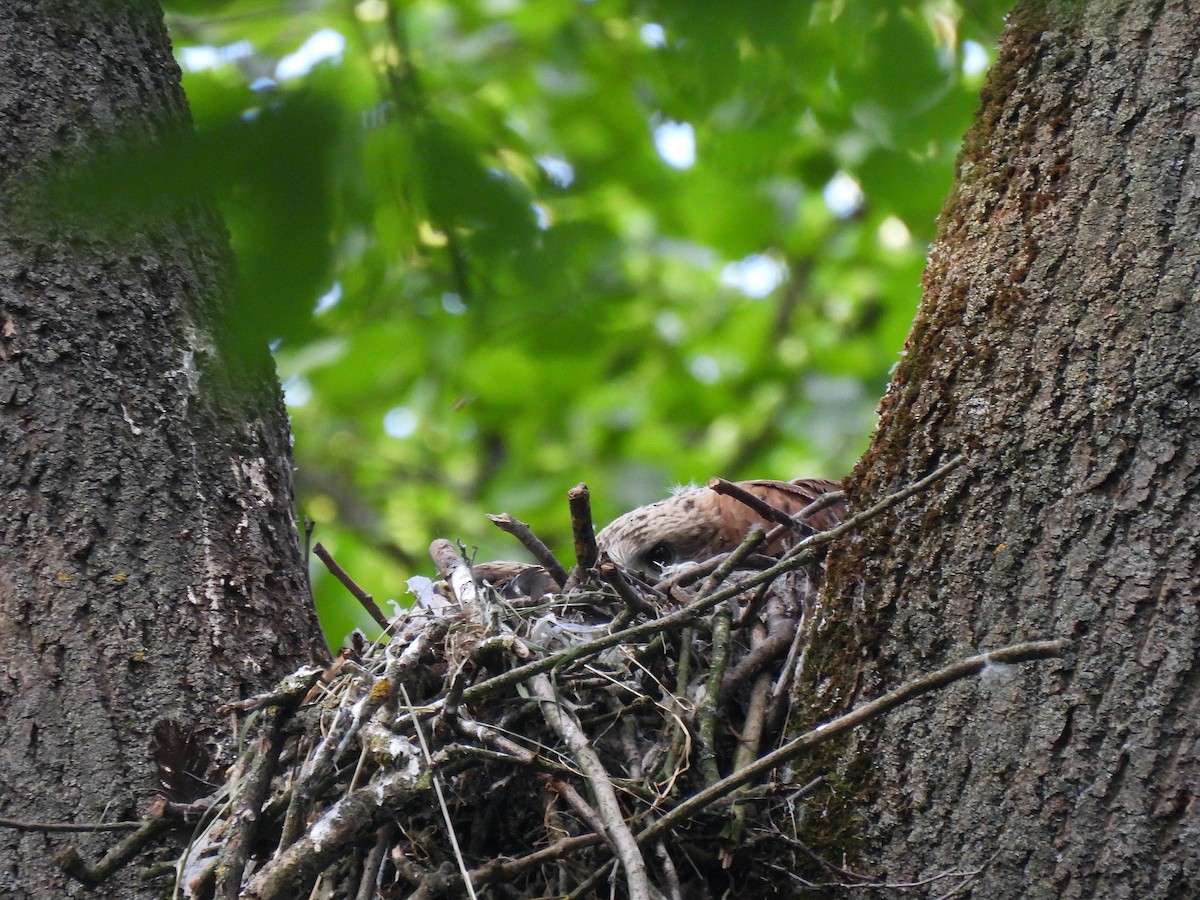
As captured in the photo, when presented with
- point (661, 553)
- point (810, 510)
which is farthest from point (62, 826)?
point (661, 553)

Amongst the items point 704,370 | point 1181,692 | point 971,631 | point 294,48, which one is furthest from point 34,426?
point 704,370

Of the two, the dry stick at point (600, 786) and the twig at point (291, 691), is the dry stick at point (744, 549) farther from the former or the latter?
the twig at point (291, 691)

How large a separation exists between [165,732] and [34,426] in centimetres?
71

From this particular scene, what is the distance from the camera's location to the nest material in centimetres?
174

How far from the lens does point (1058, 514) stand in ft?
5.51

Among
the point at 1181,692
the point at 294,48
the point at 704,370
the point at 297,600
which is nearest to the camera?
the point at 1181,692

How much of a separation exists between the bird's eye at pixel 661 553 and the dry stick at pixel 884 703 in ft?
7.65

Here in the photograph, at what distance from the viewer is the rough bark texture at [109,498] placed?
7.10 feet

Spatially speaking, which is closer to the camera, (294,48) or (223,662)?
(294,48)

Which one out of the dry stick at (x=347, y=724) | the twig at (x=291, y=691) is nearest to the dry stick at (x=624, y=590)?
the dry stick at (x=347, y=724)

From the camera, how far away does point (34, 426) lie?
232cm

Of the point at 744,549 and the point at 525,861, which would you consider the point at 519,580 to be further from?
the point at 525,861

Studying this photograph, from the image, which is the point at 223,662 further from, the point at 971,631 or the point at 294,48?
the point at 971,631

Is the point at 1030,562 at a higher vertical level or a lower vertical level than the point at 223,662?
lower
